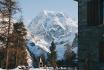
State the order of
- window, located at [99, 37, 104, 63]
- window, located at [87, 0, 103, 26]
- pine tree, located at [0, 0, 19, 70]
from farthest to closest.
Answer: pine tree, located at [0, 0, 19, 70], window, located at [87, 0, 103, 26], window, located at [99, 37, 104, 63]

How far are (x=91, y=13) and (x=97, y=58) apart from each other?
381 centimetres

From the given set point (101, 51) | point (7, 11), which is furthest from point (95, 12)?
point (7, 11)

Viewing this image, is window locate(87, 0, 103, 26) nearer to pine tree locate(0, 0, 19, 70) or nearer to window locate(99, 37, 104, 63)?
window locate(99, 37, 104, 63)

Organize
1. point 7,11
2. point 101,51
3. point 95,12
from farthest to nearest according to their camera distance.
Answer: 1. point 7,11
2. point 95,12
3. point 101,51

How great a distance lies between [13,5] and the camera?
175 feet

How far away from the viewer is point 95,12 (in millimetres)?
31891

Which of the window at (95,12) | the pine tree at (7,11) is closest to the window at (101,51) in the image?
the window at (95,12)

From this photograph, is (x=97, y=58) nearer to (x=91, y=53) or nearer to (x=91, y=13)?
(x=91, y=53)

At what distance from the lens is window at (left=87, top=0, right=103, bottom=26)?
3156cm

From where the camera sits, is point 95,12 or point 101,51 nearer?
point 101,51

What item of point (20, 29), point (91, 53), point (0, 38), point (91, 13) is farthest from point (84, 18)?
point (20, 29)

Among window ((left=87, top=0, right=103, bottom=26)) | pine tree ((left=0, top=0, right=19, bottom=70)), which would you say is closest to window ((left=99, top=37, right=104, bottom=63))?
window ((left=87, top=0, right=103, bottom=26))

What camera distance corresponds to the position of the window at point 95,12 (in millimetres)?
31562

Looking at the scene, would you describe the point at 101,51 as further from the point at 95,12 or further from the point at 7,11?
the point at 7,11
